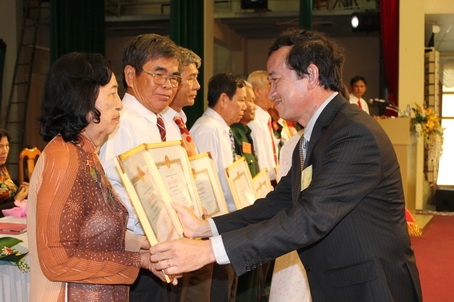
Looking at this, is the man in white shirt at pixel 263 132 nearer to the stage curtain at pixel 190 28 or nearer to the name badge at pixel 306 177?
the name badge at pixel 306 177

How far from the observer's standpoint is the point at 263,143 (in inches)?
184

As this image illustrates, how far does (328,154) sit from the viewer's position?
1.70 m

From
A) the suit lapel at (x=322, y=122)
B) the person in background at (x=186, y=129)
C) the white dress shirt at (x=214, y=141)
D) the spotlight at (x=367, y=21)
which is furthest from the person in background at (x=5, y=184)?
the spotlight at (x=367, y=21)

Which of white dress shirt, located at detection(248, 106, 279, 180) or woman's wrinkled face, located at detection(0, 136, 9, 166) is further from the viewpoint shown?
woman's wrinkled face, located at detection(0, 136, 9, 166)

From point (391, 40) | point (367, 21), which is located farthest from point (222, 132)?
point (367, 21)

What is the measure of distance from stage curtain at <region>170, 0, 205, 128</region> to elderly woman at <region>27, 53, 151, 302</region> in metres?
7.24

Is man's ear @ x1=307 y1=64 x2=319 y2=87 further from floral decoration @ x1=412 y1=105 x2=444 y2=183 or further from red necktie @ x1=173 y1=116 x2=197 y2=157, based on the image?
floral decoration @ x1=412 y1=105 x2=444 y2=183

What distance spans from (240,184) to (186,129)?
49cm

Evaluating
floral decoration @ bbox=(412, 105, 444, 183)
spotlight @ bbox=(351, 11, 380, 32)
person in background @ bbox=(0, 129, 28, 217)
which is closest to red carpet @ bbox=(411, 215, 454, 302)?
floral decoration @ bbox=(412, 105, 444, 183)

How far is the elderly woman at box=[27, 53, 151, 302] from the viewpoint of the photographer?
167 centimetres

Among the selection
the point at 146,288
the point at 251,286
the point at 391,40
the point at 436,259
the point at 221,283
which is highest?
the point at 391,40

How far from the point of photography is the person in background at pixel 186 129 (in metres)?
2.91

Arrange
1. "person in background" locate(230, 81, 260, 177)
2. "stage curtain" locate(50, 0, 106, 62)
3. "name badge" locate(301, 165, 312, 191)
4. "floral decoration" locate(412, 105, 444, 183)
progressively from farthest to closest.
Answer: "stage curtain" locate(50, 0, 106, 62), "floral decoration" locate(412, 105, 444, 183), "person in background" locate(230, 81, 260, 177), "name badge" locate(301, 165, 312, 191)

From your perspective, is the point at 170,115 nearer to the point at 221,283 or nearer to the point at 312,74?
the point at 221,283
